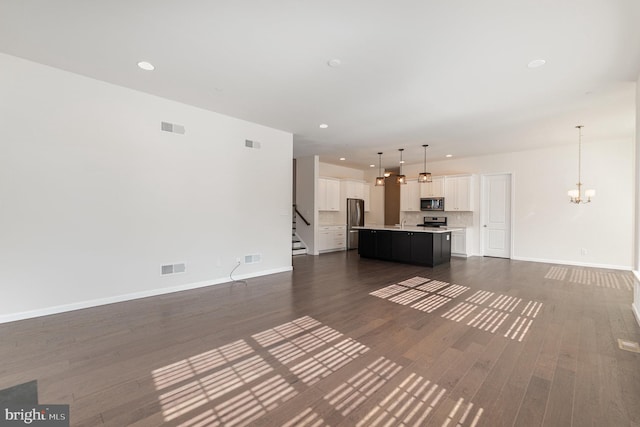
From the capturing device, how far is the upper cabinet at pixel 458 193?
8141 millimetres

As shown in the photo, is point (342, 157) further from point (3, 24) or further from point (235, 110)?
point (3, 24)

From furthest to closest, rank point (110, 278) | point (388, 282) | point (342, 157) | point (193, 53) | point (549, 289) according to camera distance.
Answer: point (342, 157)
point (388, 282)
point (549, 289)
point (110, 278)
point (193, 53)

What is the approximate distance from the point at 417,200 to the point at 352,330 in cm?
692

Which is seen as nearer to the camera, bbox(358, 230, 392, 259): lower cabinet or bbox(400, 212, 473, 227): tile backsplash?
bbox(358, 230, 392, 259): lower cabinet

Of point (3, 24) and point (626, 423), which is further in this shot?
point (3, 24)

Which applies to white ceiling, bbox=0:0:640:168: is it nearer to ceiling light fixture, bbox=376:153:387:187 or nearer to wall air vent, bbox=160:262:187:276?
ceiling light fixture, bbox=376:153:387:187

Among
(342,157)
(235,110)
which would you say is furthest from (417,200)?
(235,110)

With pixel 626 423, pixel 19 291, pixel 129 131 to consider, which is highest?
pixel 129 131

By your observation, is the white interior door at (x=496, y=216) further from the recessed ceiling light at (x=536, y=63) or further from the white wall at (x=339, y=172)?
the recessed ceiling light at (x=536, y=63)

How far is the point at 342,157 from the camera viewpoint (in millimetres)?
8594

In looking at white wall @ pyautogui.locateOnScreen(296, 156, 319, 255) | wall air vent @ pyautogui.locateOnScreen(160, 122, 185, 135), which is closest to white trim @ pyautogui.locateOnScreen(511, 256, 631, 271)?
white wall @ pyautogui.locateOnScreen(296, 156, 319, 255)

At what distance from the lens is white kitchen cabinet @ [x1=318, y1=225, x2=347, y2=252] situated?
8.69 metres

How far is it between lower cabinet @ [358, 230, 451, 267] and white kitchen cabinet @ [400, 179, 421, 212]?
7.34 feet

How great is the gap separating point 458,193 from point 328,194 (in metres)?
3.90
